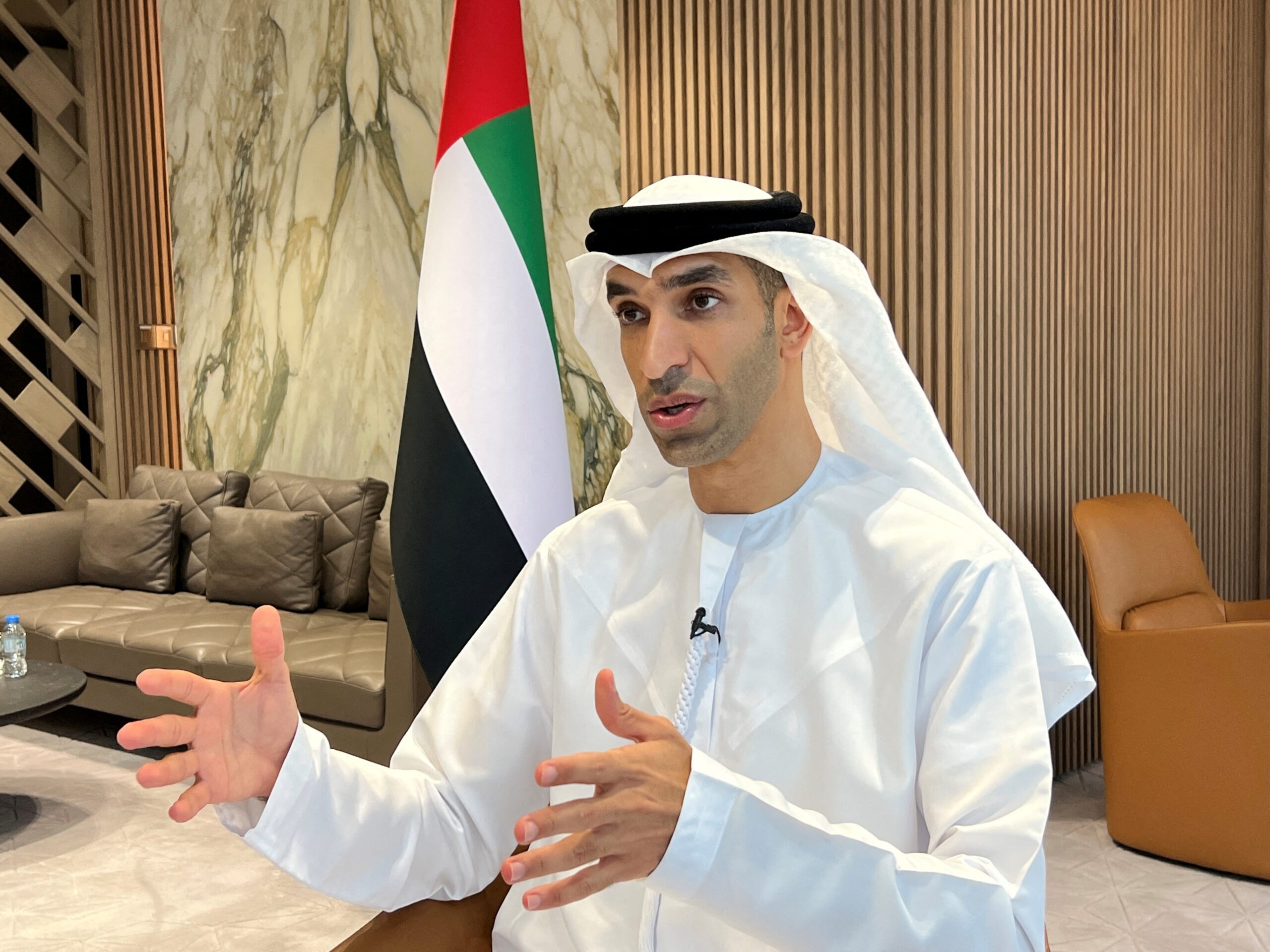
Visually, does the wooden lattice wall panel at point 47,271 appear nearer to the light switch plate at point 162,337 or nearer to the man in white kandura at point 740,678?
the light switch plate at point 162,337

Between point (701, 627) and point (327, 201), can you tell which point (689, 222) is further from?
point (327, 201)

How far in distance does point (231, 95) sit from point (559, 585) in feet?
16.2

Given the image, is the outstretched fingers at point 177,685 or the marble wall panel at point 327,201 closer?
the outstretched fingers at point 177,685

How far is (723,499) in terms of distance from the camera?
1518 millimetres

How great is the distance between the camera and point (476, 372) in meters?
2.66

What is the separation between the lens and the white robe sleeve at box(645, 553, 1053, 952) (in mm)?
1022

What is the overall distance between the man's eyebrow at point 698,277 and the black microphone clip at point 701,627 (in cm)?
38

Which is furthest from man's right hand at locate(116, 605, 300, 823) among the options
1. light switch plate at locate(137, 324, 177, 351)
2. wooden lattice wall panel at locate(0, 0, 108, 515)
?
wooden lattice wall panel at locate(0, 0, 108, 515)

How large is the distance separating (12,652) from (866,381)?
3514 millimetres

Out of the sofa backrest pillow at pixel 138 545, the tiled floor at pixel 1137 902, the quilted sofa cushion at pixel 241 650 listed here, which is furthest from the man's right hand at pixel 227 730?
the sofa backrest pillow at pixel 138 545

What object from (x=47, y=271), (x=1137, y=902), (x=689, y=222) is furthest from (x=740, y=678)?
(x=47, y=271)

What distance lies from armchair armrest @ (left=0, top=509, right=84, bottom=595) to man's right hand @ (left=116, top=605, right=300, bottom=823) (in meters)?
4.79

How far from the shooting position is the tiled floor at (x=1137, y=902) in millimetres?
2809

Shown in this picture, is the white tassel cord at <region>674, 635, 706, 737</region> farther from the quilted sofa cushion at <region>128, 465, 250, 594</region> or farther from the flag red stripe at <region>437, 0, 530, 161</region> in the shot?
the quilted sofa cushion at <region>128, 465, 250, 594</region>
